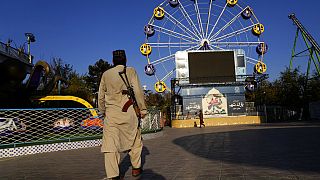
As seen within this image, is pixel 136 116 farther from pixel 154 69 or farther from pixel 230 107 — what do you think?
pixel 154 69

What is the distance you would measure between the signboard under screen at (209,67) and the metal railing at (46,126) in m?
19.9

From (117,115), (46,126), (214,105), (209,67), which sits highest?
(209,67)

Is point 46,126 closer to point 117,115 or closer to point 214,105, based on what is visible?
point 117,115

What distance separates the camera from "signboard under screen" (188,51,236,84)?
3225 cm

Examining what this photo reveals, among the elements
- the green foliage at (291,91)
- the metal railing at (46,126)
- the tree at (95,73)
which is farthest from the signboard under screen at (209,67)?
the tree at (95,73)

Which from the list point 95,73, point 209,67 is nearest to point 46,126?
point 209,67

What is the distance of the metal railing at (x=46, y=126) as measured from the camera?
33.9 feet

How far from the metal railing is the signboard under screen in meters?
19.9

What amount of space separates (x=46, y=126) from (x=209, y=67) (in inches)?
895

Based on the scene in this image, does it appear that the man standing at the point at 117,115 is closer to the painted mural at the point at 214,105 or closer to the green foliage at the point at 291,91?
the painted mural at the point at 214,105

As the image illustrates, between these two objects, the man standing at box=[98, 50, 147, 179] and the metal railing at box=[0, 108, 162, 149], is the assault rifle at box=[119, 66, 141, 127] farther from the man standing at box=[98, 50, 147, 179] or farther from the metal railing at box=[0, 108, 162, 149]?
the metal railing at box=[0, 108, 162, 149]

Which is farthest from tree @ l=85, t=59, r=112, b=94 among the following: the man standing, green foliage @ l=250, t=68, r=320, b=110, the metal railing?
the man standing

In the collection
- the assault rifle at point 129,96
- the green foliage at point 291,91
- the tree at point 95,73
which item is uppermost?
the tree at point 95,73

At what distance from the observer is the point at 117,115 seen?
15.4ft
